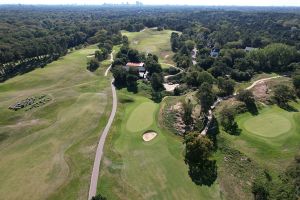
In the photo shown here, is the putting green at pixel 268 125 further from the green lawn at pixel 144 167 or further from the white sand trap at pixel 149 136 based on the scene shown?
the white sand trap at pixel 149 136

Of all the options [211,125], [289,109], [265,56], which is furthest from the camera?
[265,56]

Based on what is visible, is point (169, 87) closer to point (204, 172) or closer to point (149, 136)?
point (149, 136)

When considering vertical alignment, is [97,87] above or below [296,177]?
below

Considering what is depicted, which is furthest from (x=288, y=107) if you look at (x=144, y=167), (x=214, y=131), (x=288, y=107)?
(x=144, y=167)

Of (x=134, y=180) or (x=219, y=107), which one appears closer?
(x=134, y=180)

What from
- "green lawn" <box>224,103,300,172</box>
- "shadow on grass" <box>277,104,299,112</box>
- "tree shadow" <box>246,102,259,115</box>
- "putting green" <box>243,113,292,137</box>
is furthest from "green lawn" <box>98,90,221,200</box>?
"shadow on grass" <box>277,104,299,112</box>

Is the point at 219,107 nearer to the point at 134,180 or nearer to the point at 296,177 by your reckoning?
the point at 296,177

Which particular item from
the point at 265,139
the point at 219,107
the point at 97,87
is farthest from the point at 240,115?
the point at 97,87

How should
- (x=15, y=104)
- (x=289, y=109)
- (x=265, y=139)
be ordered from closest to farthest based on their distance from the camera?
A: (x=265, y=139) < (x=289, y=109) < (x=15, y=104)
